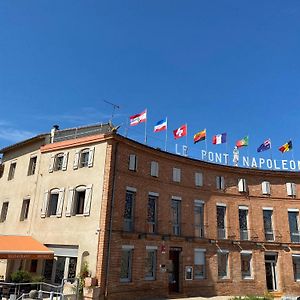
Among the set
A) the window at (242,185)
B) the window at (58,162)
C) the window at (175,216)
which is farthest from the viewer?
the window at (242,185)

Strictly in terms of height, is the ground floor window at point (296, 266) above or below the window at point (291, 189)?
below

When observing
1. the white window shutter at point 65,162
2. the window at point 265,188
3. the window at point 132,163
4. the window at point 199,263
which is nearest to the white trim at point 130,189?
the window at point 132,163

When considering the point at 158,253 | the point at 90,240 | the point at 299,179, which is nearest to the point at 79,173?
the point at 90,240

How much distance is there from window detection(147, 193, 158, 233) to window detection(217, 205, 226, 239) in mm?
5757

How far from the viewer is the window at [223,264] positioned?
24.8 metres

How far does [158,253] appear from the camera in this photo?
Answer: 2225cm

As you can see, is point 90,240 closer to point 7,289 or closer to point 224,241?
point 7,289

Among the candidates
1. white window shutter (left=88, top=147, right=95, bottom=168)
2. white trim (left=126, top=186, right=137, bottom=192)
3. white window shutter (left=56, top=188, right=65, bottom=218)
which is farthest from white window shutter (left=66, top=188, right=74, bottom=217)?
white trim (left=126, top=186, right=137, bottom=192)

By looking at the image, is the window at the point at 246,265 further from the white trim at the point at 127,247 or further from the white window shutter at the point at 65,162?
the white window shutter at the point at 65,162

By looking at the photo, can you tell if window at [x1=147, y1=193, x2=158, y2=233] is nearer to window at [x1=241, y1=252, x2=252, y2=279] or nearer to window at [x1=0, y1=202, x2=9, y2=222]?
window at [x1=241, y1=252, x2=252, y2=279]

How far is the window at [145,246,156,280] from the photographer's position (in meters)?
21.6

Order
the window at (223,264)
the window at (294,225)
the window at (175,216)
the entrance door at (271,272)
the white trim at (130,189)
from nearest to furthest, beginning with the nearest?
1. the white trim at (130,189)
2. the window at (175,216)
3. the window at (223,264)
4. the entrance door at (271,272)
5. the window at (294,225)

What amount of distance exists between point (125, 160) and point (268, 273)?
14.3 metres

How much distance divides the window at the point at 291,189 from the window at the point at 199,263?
9000 mm
